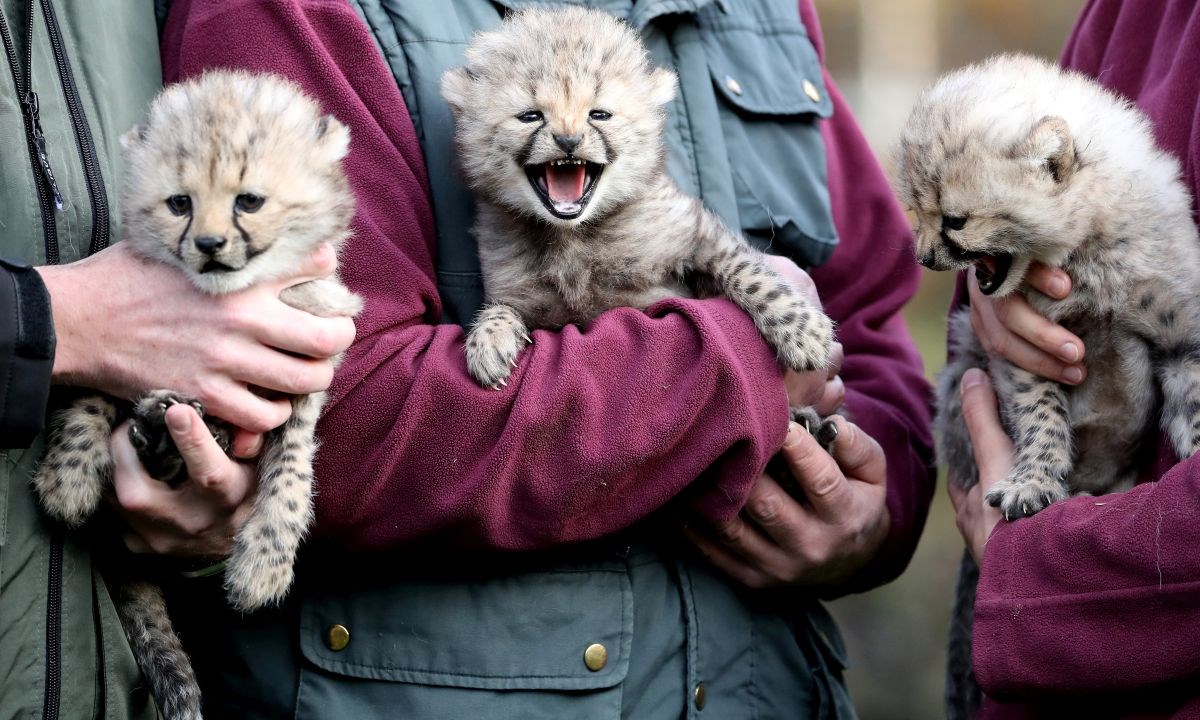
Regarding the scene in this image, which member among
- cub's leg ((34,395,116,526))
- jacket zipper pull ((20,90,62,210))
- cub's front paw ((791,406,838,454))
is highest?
jacket zipper pull ((20,90,62,210))

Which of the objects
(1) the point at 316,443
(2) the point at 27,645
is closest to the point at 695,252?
(1) the point at 316,443

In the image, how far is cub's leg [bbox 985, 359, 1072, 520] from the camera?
8.69 feet

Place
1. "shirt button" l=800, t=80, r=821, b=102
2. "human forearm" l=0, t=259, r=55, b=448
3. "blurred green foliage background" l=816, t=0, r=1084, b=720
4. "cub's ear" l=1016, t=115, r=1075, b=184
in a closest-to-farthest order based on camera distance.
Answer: "human forearm" l=0, t=259, r=55, b=448, "cub's ear" l=1016, t=115, r=1075, b=184, "shirt button" l=800, t=80, r=821, b=102, "blurred green foliage background" l=816, t=0, r=1084, b=720

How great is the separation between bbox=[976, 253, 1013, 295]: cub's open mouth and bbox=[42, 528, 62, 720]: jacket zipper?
7.02 feet

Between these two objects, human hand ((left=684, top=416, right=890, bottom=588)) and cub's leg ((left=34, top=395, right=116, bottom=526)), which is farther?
human hand ((left=684, top=416, right=890, bottom=588))

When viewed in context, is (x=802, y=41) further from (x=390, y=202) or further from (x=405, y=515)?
(x=405, y=515)

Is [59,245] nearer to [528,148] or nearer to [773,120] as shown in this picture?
[528,148]

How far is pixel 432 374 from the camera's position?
7.95 feet

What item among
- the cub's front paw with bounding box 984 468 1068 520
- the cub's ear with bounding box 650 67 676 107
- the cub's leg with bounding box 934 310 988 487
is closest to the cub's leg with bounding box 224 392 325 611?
the cub's ear with bounding box 650 67 676 107

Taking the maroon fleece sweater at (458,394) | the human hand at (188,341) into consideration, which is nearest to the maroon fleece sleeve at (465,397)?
the maroon fleece sweater at (458,394)

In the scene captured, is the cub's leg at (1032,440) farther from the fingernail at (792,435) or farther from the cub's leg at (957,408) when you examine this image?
the fingernail at (792,435)

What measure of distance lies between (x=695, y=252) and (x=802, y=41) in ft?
2.69

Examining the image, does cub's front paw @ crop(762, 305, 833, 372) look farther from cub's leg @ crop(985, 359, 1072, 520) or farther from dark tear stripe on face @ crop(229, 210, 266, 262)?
dark tear stripe on face @ crop(229, 210, 266, 262)

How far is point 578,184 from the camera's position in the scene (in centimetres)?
299
